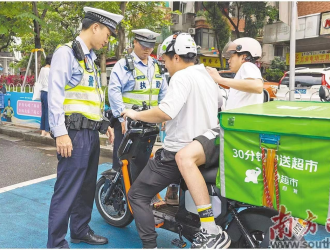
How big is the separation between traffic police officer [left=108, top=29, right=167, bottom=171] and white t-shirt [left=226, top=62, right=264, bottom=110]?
100 centimetres

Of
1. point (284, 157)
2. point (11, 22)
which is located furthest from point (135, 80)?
point (11, 22)

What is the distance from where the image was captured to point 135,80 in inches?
156

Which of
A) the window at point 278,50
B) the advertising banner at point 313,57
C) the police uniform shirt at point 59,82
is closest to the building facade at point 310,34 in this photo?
the advertising banner at point 313,57

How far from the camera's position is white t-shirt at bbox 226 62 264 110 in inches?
126

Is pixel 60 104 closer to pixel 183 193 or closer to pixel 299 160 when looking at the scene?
pixel 183 193

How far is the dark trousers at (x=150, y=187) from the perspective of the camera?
277 centimetres

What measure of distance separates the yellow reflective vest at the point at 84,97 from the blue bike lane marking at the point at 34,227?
1255mm

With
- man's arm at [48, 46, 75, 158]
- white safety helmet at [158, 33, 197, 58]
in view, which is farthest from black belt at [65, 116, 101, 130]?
white safety helmet at [158, 33, 197, 58]

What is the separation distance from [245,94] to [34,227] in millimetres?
2533

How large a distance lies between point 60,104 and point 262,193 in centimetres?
162

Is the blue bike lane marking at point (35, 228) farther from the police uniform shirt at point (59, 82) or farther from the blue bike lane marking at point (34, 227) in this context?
the police uniform shirt at point (59, 82)

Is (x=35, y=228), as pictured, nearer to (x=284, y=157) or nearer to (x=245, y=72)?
(x=245, y=72)

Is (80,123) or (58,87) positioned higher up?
(58,87)

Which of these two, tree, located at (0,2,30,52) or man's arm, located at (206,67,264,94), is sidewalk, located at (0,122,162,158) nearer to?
tree, located at (0,2,30,52)
